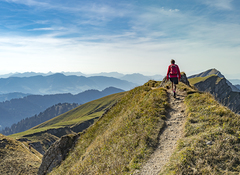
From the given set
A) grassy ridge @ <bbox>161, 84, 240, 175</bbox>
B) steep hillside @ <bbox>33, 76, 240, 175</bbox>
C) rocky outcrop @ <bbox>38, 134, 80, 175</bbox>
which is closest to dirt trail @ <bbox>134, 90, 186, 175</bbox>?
steep hillside @ <bbox>33, 76, 240, 175</bbox>

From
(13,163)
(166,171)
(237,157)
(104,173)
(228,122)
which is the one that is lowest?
(13,163)

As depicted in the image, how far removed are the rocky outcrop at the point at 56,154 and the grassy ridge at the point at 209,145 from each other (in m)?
20.2

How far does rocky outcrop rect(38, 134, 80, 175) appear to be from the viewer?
970 inches

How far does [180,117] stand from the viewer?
1479cm

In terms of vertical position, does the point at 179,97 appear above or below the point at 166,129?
above

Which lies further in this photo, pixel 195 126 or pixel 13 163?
pixel 13 163

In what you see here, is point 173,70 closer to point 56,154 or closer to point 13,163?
point 56,154

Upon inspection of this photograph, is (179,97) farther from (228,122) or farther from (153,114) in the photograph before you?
(228,122)

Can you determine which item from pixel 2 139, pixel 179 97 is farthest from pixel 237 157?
pixel 2 139

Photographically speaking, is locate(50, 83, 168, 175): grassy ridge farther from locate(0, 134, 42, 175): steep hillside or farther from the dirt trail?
locate(0, 134, 42, 175): steep hillside

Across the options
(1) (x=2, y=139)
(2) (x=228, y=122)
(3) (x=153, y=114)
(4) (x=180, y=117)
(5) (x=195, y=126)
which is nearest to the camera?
(2) (x=228, y=122)

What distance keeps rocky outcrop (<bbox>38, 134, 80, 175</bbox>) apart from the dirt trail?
18004 millimetres

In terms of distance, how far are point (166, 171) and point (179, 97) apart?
10.9m

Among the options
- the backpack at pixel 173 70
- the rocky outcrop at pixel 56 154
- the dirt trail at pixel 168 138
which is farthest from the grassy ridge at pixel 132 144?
the rocky outcrop at pixel 56 154
